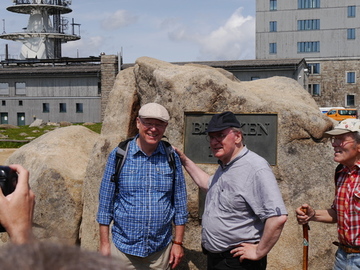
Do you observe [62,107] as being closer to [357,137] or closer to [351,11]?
[351,11]

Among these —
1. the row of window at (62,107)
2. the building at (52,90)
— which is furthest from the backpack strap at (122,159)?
the row of window at (62,107)

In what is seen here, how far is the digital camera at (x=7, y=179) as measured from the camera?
2162 millimetres

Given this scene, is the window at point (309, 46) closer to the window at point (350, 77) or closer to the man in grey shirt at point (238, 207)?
the window at point (350, 77)

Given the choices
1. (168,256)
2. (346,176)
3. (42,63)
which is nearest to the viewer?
(346,176)

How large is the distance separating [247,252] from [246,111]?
2574 mm

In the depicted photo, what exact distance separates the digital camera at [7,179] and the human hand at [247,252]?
1.91 m

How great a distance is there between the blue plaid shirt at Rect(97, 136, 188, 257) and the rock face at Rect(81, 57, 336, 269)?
1.72m

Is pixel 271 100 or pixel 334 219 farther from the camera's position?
pixel 271 100

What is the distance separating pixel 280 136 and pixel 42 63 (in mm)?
43832

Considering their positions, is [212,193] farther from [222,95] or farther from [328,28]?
[328,28]

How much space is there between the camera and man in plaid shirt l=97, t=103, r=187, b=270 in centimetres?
402

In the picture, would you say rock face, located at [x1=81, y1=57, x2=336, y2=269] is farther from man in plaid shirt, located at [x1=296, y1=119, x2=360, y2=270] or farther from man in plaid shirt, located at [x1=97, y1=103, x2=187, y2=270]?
man in plaid shirt, located at [x1=296, y1=119, x2=360, y2=270]

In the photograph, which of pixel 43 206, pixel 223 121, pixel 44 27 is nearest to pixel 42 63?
pixel 44 27

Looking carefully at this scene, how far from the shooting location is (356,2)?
51.0 m
